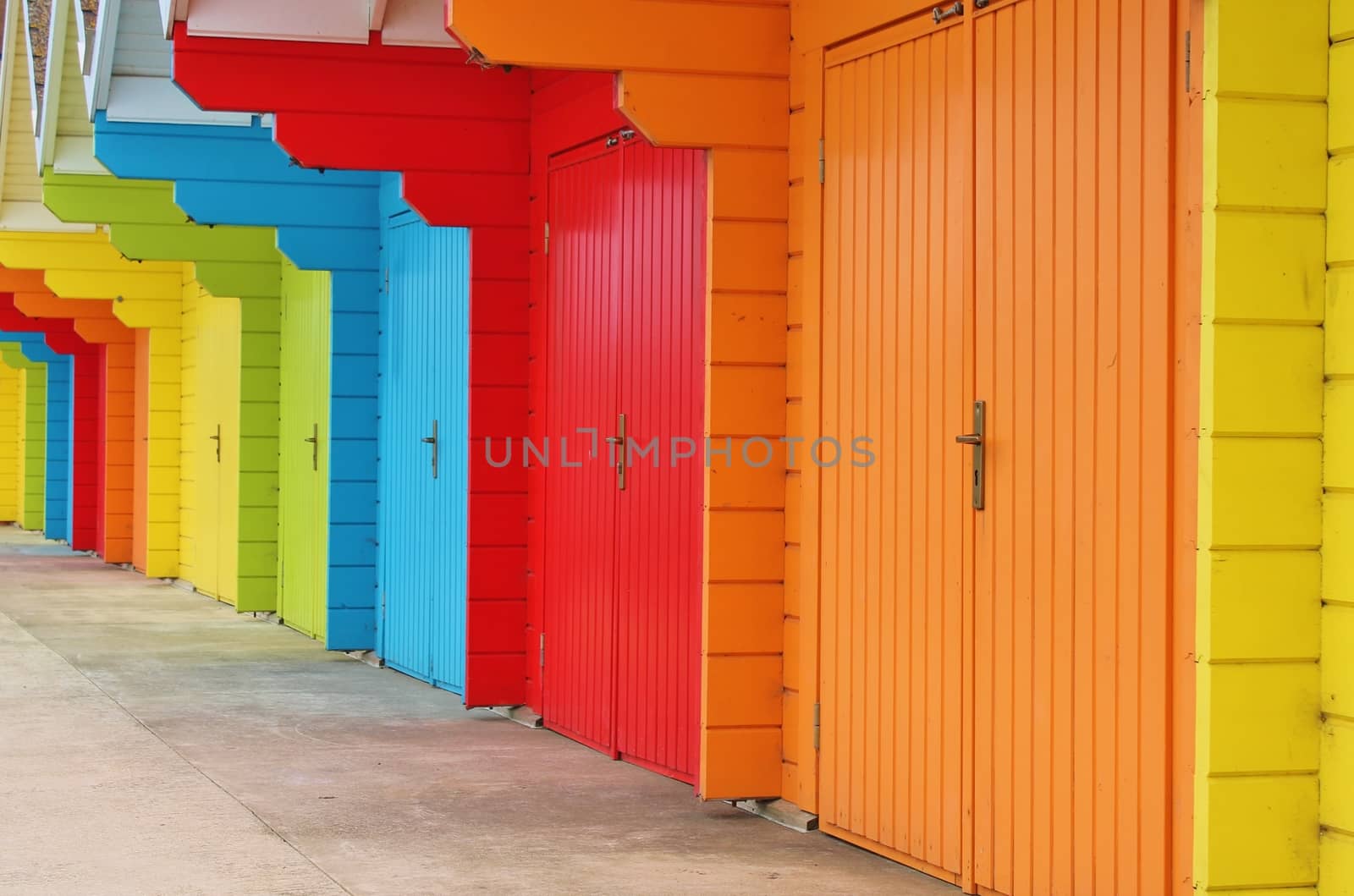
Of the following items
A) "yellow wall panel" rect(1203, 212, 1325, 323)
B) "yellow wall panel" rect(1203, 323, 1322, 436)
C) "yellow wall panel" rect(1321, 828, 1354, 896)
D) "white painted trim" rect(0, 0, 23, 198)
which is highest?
"white painted trim" rect(0, 0, 23, 198)

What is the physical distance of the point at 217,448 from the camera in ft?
44.3

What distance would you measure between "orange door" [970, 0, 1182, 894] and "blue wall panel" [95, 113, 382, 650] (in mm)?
5892

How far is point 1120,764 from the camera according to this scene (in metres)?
3.95

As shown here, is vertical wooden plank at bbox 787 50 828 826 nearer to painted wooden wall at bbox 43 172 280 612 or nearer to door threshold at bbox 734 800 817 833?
door threshold at bbox 734 800 817 833

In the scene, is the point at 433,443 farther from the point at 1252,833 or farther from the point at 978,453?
the point at 1252,833

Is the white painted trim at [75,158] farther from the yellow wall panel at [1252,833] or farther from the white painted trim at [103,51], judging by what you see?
the yellow wall panel at [1252,833]

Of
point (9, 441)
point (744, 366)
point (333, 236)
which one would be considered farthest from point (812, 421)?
point (9, 441)

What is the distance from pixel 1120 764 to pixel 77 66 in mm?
11148

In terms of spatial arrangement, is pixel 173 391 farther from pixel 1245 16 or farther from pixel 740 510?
pixel 1245 16

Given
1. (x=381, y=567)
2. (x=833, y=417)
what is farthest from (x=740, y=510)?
(x=381, y=567)

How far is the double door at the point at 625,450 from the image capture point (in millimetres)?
6090

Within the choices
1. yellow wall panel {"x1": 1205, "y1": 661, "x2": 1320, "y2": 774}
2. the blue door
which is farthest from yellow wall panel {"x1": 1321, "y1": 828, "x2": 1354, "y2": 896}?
the blue door

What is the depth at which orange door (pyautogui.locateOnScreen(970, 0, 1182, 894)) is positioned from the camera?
3.89 metres

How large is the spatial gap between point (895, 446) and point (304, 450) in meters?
6.95
